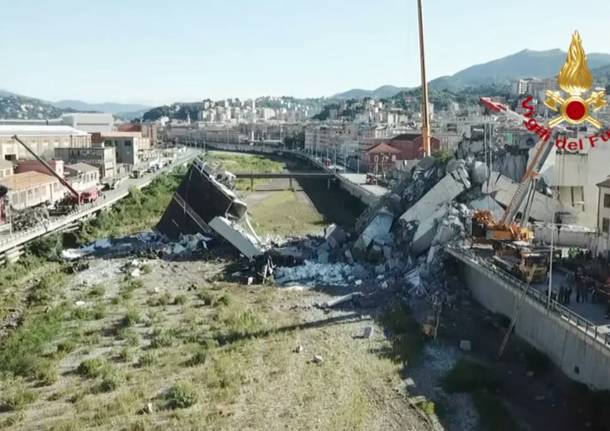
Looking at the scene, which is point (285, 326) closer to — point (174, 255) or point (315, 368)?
point (315, 368)

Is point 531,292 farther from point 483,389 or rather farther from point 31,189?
point 31,189

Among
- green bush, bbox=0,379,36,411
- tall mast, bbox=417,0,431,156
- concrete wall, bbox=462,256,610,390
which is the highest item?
tall mast, bbox=417,0,431,156

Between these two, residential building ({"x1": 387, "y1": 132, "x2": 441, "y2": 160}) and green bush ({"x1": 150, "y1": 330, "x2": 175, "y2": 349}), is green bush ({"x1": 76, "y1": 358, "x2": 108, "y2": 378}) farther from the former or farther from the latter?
residential building ({"x1": 387, "y1": 132, "x2": 441, "y2": 160})

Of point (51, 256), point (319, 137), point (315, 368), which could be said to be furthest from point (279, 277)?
point (319, 137)

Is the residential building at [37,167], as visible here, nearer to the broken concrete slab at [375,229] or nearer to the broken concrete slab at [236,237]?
the broken concrete slab at [236,237]

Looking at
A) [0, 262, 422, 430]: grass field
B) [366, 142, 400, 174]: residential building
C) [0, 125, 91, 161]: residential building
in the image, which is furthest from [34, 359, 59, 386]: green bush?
[366, 142, 400, 174]: residential building

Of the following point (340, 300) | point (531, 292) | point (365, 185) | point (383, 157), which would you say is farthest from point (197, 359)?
point (383, 157)
